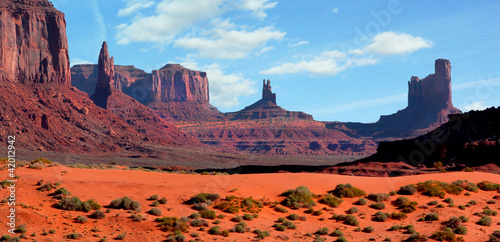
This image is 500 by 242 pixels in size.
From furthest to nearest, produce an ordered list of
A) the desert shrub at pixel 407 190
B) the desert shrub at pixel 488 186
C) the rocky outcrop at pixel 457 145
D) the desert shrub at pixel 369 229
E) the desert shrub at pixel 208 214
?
the rocky outcrop at pixel 457 145, the desert shrub at pixel 488 186, the desert shrub at pixel 407 190, the desert shrub at pixel 208 214, the desert shrub at pixel 369 229

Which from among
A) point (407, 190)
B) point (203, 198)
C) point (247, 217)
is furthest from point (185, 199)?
point (407, 190)

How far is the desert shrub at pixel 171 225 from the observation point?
68.0 feet

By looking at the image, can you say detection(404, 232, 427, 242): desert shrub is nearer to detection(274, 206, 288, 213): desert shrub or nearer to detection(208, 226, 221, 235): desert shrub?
detection(274, 206, 288, 213): desert shrub

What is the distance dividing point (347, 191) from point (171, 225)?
431 inches

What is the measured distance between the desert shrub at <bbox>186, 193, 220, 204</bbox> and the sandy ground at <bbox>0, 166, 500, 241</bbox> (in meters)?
0.53

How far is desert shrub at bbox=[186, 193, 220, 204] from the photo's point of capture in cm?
2430

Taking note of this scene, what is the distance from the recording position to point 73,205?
21.8 meters

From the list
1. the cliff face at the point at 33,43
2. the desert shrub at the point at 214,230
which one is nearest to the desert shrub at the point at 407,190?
the desert shrub at the point at 214,230

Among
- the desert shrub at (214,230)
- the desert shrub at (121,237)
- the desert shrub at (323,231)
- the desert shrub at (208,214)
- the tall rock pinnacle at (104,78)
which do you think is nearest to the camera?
the desert shrub at (121,237)

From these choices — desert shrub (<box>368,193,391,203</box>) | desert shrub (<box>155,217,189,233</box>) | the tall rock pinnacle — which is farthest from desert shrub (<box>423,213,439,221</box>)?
the tall rock pinnacle

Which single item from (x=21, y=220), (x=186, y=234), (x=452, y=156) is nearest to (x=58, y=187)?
(x=21, y=220)

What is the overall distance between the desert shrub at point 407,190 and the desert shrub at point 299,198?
5841 millimetres

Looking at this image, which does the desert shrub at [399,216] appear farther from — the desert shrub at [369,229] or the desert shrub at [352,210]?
the desert shrub at [369,229]

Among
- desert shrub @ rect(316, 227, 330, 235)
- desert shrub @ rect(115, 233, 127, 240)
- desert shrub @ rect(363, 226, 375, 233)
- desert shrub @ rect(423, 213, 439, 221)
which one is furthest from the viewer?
desert shrub @ rect(423, 213, 439, 221)
